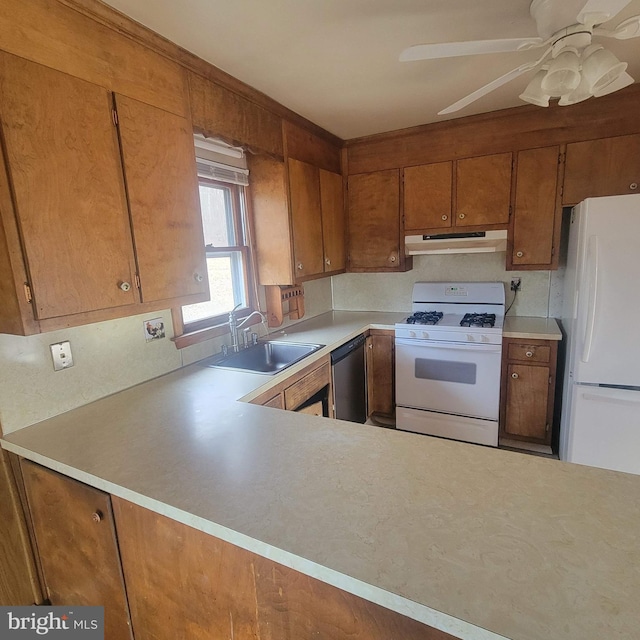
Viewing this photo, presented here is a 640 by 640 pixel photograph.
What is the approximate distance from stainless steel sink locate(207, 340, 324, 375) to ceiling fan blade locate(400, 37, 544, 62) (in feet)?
4.83

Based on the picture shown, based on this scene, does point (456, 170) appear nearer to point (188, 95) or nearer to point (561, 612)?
point (188, 95)

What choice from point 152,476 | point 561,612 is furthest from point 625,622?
point 152,476

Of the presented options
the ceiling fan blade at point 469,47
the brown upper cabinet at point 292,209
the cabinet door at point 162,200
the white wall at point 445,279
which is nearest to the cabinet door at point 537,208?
the white wall at point 445,279

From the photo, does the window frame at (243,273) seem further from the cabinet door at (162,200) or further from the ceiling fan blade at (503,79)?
the ceiling fan blade at (503,79)

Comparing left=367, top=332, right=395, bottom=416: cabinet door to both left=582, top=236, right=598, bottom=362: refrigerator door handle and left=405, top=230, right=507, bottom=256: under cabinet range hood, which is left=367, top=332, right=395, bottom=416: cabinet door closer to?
left=405, top=230, right=507, bottom=256: under cabinet range hood

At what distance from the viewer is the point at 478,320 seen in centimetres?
271

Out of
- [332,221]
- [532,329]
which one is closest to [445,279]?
[532,329]

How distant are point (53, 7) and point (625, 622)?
78.8 inches

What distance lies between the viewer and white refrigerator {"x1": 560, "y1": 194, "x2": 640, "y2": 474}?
6.11ft

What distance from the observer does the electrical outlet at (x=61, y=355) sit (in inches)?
56.2

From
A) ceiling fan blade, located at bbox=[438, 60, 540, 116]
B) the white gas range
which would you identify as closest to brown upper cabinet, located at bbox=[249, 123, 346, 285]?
the white gas range

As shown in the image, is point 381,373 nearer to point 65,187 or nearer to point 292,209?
point 292,209

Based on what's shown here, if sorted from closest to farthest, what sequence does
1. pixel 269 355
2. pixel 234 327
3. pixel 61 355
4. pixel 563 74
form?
pixel 563 74, pixel 61 355, pixel 234 327, pixel 269 355

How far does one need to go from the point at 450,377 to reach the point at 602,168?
5.38 feet
